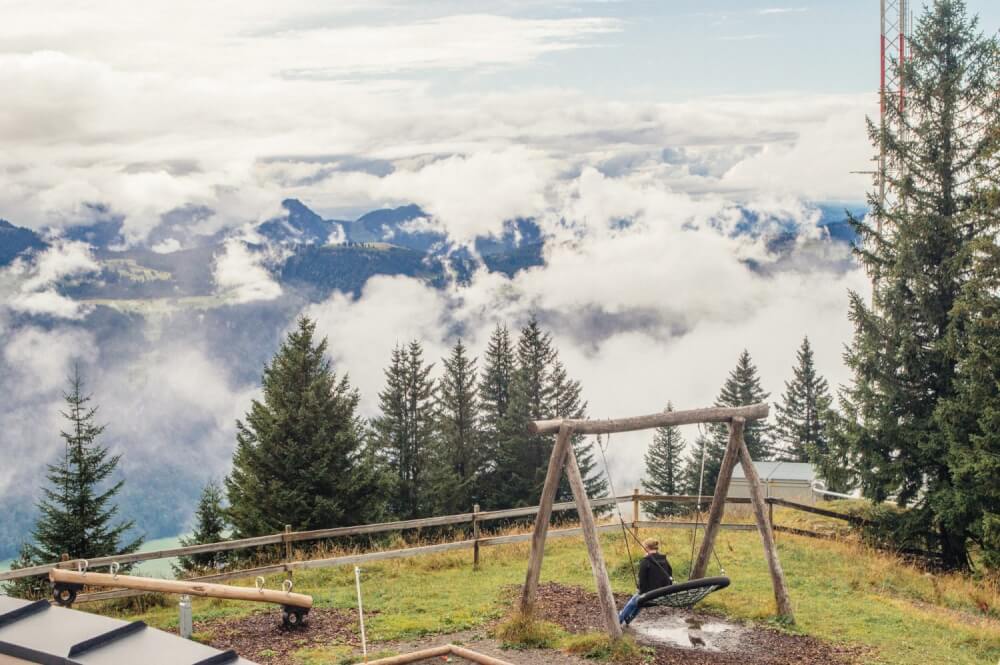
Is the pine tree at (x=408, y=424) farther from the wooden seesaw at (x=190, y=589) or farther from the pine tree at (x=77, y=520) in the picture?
the wooden seesaw at (x=190, y=589)

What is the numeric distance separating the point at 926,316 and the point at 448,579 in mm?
12990

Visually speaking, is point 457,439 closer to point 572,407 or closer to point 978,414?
point 572,407

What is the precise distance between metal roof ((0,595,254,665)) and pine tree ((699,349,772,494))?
7113cm

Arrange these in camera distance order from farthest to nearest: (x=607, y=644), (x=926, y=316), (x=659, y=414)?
(x=926, y=316)
(x=659, y=414)
(x=607, y=644)

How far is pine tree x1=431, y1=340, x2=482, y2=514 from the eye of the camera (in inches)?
2440

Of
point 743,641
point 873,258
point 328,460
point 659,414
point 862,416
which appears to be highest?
point 873,258

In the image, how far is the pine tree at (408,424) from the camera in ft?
219

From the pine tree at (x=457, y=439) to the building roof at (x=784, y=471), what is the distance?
759 inches

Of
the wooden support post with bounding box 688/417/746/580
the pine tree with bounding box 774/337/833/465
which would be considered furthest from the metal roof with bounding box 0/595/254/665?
the pine tree with bounding box 774/337/833/465

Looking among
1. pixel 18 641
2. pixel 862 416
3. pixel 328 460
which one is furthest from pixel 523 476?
pixel 18 641

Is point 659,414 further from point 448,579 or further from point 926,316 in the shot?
point 926,316

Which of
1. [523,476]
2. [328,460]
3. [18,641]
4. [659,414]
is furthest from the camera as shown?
[523,476]

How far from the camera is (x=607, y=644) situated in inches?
464

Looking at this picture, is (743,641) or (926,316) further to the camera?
(926,316)
